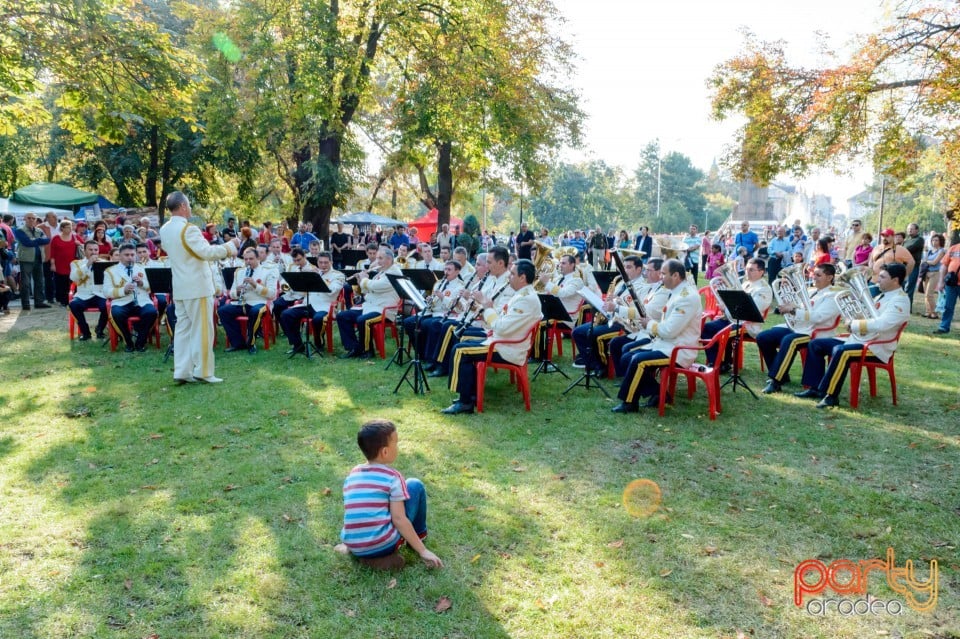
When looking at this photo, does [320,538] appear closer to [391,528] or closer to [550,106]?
[391,528]

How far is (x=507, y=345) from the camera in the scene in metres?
7.56

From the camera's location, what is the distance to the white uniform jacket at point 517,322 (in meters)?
7.46

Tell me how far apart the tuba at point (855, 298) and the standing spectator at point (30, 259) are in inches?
613

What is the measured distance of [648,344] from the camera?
7984 millimetres

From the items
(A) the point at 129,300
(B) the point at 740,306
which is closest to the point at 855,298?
(B) the point at 740,306

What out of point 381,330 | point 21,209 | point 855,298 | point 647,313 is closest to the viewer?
point 855,298

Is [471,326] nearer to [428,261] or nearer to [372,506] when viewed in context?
[428,261]

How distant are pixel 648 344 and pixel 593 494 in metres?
3.07

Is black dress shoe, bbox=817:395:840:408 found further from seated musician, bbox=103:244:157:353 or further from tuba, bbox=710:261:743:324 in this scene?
seated musician, bbox=103:244:157:353

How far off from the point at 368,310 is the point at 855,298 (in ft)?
22.0

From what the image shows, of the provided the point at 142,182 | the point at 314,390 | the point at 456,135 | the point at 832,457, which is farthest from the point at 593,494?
the point at 142,182

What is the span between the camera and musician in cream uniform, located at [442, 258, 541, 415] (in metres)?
7.47

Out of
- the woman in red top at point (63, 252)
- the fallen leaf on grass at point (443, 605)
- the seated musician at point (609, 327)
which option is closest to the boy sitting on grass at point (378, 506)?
the fallen leaf on grass at point (443, 605)

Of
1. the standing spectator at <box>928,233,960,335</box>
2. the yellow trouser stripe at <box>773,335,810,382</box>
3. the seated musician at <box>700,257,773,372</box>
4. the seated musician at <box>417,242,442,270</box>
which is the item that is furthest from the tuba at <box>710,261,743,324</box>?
the standing spectator at <box>928,233,960,335</box>
